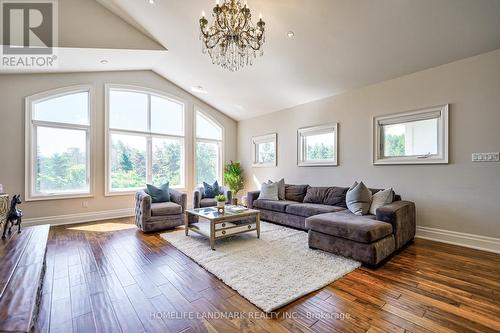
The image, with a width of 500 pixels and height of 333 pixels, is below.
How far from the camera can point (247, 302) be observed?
6.48 feet

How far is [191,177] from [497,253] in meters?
5.88

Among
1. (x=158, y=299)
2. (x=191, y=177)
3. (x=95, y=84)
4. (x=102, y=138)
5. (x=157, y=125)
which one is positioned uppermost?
(x=95, y=84)

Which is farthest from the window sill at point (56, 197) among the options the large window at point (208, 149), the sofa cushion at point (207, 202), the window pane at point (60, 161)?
the large window at point (208, 149)

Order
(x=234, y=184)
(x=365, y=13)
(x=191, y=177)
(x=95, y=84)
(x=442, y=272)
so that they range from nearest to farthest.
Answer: (x=442, y=272), (x=365, y=13), (x=95, y=84), (x=191, y=177), (x=234, y=184)

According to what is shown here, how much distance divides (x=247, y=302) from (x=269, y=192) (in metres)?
3.21

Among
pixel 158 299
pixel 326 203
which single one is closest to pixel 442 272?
pixel 326 203

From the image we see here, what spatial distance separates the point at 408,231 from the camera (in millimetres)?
3248

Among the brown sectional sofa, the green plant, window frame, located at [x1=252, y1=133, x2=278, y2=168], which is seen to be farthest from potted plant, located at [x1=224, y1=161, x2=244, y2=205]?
the brown sectional sofa

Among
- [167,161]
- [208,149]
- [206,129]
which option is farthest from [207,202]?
[206,129]

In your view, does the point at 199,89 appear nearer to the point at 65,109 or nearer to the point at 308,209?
the point at 65,109

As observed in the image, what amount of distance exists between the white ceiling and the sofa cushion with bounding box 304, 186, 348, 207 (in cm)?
195

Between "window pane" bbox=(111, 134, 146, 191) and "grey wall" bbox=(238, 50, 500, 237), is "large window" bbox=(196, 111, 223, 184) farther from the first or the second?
"grey wall" bbox=(238, 50, 500, 237)

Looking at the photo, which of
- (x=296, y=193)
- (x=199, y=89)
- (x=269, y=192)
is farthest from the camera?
(x=199, y=89)

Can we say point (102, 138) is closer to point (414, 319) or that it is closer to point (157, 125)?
point (157, 125)
